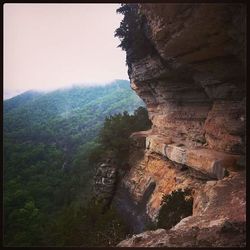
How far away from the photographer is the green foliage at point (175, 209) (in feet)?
34.9

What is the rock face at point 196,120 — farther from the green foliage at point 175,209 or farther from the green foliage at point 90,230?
the green foliage at point 90,230

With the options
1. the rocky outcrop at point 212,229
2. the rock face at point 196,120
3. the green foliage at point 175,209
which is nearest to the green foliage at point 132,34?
the rock face at point 196,120

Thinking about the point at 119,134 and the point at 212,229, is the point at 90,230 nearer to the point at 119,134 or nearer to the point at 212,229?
the point at 119,134

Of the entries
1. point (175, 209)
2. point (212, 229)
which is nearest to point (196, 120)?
point (175, 209)

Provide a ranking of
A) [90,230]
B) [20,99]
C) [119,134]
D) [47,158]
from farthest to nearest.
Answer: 1. [20,99]
2. [47,158]
3. [119,134]
4. [90,230]

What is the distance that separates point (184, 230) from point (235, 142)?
181 inches

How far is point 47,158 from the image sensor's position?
43.3 m

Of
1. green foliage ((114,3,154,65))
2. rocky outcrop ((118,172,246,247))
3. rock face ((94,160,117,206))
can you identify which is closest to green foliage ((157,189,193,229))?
rocky outcrop ((118,172,246,247))

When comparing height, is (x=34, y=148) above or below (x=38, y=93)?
below

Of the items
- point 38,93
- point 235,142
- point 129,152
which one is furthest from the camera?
point 38,93

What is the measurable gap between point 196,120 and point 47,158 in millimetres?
31801

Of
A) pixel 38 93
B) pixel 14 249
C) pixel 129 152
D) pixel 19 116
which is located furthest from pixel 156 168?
pixel 38 93

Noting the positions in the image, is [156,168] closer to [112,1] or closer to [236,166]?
[236,166]

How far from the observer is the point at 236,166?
10039 mm
